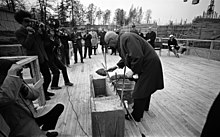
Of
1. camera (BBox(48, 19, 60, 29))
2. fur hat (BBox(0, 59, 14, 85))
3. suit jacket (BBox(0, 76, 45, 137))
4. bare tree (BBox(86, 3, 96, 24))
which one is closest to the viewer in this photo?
suit jacket (BBox(0, 76, 45, 137))

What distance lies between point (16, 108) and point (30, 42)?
1315 millimetres

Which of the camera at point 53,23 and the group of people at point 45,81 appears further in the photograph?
the camera at point 53,23

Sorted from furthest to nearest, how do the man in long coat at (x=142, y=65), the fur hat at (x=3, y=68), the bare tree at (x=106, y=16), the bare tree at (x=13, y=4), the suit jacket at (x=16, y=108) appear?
the bare tree at (x=106, y=16) → the bare tree at (x=13, y=4) → the man in long coat at (x=142, y=65) → the fur hat at (x=3, y=68) → the suit jacket at (x=16, y=108)

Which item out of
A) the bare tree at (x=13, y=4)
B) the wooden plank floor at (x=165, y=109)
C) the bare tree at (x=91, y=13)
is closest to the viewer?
the wooden plank floor at (x=165, y=109)

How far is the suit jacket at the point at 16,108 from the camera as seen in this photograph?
0.81 m

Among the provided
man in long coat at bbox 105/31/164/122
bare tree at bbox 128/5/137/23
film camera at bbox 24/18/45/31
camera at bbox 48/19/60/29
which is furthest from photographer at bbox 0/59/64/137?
bare tree at bbox 128/5/137/23

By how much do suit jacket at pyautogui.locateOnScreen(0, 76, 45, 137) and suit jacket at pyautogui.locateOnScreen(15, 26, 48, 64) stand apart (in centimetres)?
114

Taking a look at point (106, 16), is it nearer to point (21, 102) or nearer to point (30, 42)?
point (30, 42)

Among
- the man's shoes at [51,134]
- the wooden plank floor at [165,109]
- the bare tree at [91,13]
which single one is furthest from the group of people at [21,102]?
the bare tree at [91,13]

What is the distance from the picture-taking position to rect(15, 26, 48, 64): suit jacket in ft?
6.42

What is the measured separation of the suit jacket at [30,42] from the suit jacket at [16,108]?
44.7 inches

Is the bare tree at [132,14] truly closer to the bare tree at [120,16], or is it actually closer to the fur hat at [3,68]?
the bare tree at [120,16]

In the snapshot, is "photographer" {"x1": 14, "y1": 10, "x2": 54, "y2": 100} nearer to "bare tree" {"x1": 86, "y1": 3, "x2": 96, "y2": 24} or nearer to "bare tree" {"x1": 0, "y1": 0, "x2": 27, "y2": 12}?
"bare tree" {"x1": 0, "y1": 0, "x2": 27, "y2": 12}

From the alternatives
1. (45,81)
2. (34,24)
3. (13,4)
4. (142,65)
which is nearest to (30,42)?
(34,24)
